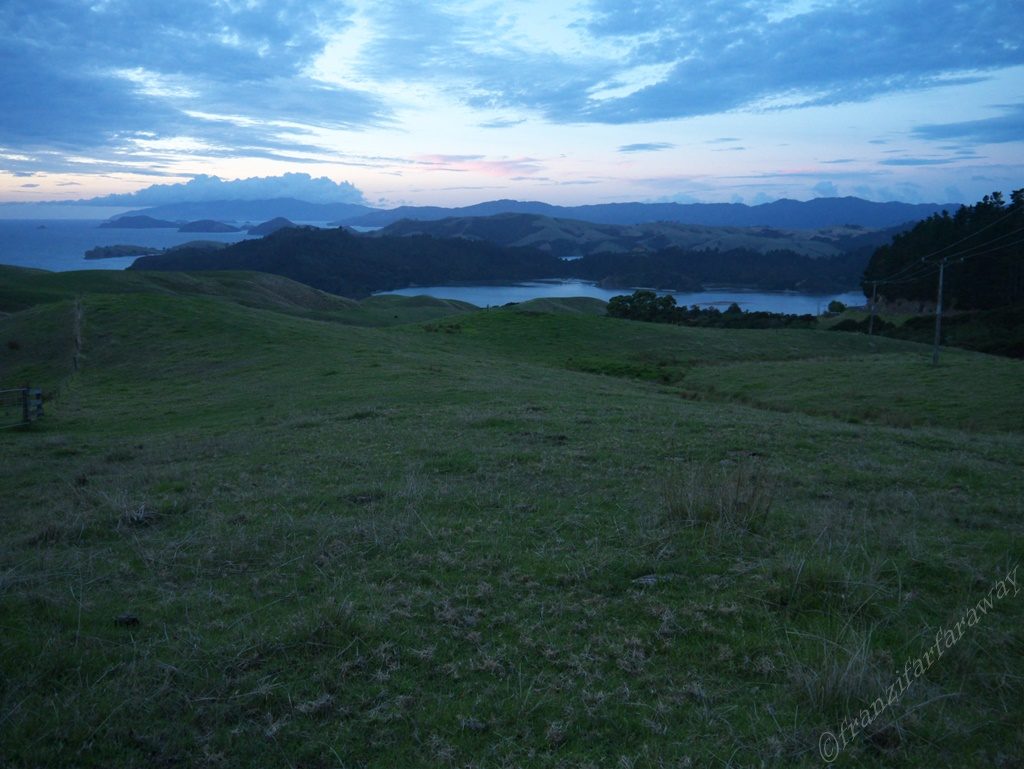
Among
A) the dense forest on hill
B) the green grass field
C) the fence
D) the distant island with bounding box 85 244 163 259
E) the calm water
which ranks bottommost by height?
the fence

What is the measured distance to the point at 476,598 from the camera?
5805mm

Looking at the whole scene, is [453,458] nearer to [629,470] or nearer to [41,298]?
[629,470]

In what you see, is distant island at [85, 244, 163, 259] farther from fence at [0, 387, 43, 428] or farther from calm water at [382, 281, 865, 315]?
fence at [0, 387, 43, 428]

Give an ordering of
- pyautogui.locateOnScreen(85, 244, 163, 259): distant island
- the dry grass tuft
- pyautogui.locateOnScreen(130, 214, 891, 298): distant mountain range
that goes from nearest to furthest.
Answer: the dry grass tuft, pyautogui.locateOnScreen(130, 214, 891, 298): distant mountain range, pyautogui.locateOnScreen(85, 244, 163, 259): distant island

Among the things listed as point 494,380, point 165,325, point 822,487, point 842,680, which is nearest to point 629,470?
point 822,487

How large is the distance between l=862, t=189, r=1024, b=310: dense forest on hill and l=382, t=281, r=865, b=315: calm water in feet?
64.5

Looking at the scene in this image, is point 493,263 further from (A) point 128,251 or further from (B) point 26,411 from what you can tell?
(B) point 26,411

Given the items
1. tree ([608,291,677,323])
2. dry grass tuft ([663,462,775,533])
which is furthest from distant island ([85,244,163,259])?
dry grass tuft ([663,462,775,533])

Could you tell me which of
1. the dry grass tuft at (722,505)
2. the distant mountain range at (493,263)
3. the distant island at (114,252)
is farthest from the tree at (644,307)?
the distant island at (114,252)

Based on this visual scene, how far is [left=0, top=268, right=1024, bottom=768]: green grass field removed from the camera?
13.2 ft

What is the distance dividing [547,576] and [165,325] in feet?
121

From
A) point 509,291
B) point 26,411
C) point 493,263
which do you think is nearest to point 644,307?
point 26,411

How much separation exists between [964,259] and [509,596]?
7066cm

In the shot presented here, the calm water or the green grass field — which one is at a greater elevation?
the calm water
